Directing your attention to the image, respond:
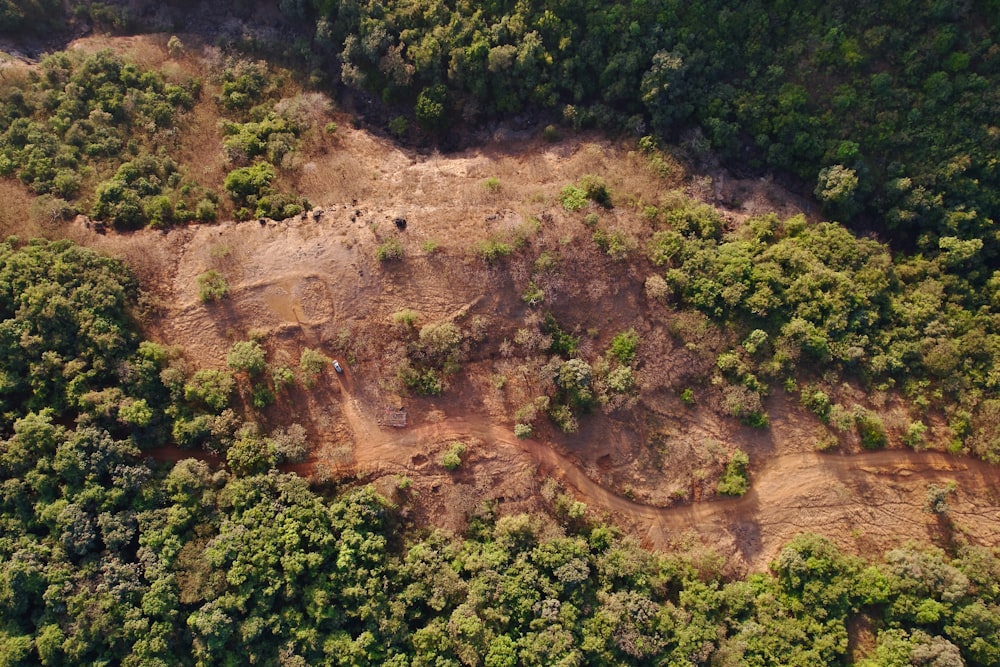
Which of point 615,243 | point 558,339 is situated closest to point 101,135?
point 558,339

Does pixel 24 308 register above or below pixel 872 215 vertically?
below

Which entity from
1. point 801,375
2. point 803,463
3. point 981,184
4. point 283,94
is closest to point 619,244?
point 801,375

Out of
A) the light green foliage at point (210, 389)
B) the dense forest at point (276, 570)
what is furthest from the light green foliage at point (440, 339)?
the light green foliage at point (210, 389)

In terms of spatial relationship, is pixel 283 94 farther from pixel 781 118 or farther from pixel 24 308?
pixel 781 118

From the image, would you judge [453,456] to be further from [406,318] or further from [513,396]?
[406,318]

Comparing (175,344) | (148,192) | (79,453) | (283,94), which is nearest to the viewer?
(79,453)

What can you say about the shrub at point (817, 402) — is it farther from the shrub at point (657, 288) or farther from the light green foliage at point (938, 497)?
the shrub at point (657, 288)
